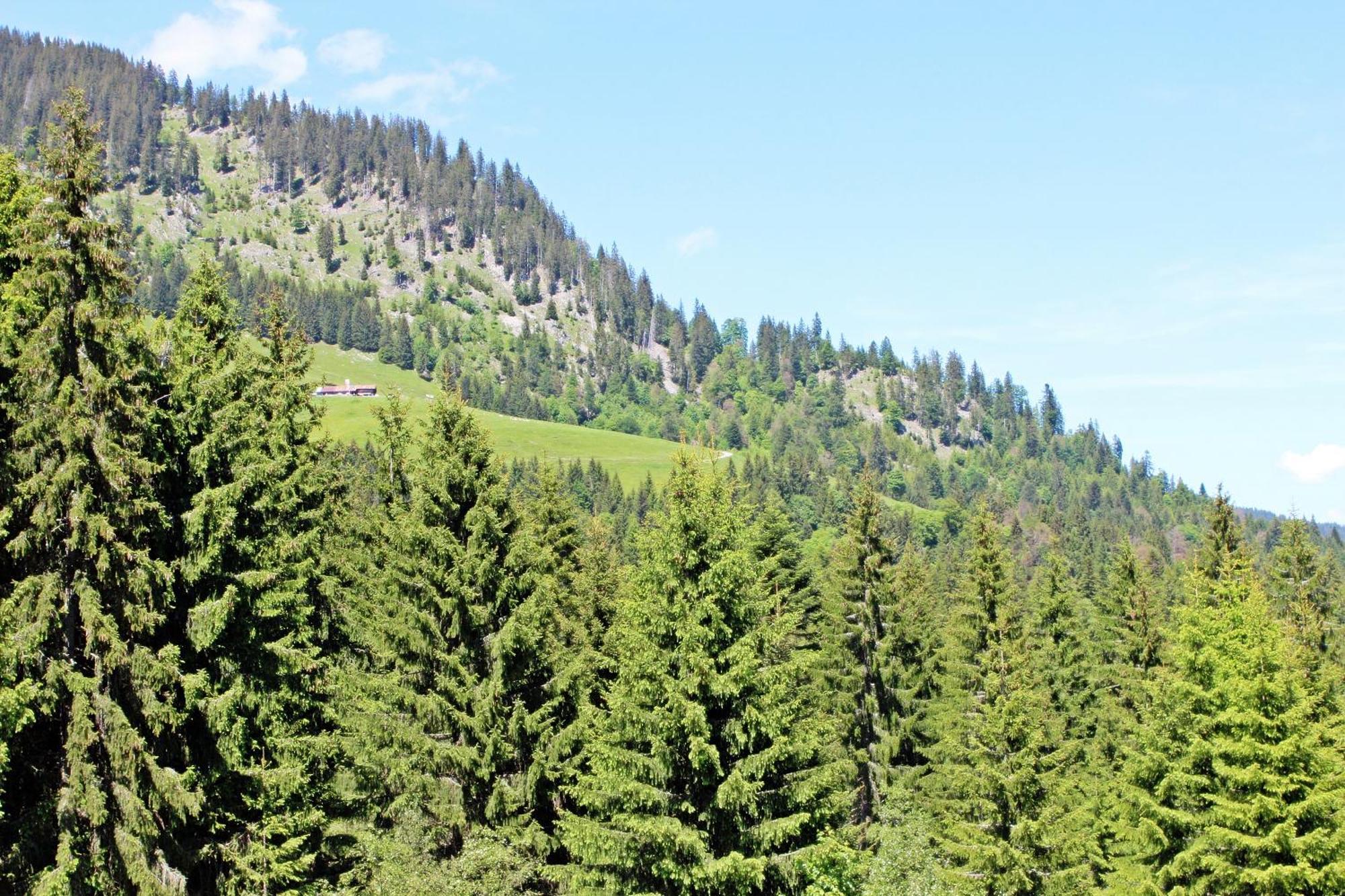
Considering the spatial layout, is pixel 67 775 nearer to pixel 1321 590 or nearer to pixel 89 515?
pixel 89 515

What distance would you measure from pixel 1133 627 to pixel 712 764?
27677 mm

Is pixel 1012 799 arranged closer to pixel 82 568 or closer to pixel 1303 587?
pixel 1303 587

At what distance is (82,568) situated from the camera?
1666 cm

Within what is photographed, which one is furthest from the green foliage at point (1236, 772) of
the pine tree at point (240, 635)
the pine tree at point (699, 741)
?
the pine tree at point (240, 635)

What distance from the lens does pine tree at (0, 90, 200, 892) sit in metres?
16.0

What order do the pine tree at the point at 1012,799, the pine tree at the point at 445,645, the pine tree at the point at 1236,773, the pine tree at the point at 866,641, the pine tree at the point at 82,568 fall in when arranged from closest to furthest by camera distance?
the pine tree at the point at 82,568
the pine tree at the point at 445,645
the pine tree at the point at 1236,773
the pine tree at the point at 1012,799
the pine tree at the point at 866,641

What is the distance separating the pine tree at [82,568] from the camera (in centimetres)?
1600

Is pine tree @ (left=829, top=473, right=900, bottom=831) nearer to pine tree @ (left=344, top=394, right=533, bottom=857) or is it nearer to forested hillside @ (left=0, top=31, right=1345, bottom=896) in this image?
forested hillside @ (left=0, top=31, right=1345, bottom=896)

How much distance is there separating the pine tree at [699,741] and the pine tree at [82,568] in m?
9.42

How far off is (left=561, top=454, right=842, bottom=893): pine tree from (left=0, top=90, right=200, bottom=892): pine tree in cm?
942

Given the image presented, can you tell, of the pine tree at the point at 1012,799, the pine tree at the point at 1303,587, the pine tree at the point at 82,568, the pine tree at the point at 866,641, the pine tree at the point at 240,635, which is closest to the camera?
the pine tree at the point at 82,568

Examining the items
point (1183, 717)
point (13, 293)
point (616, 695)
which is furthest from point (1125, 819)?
point (13, 293)

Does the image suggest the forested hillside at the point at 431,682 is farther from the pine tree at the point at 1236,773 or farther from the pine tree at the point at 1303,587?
the pine tree at the point at 1303,587

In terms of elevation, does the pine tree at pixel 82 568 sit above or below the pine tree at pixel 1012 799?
above
